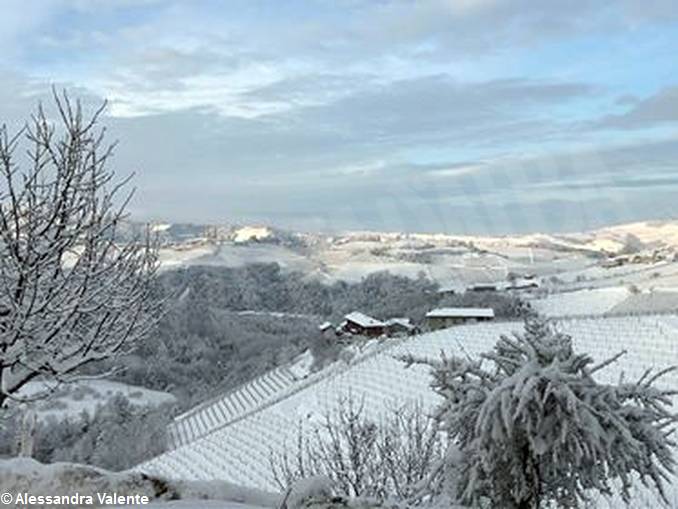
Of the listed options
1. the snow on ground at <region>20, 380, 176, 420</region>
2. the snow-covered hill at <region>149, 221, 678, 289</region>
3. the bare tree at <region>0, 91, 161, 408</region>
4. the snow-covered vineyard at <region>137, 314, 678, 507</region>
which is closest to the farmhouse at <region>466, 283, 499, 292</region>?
the snow-covered hill at <region>149, 221, 678, 289</region>

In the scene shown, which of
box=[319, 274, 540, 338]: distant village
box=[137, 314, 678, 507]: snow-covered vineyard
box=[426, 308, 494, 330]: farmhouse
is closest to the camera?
box=[137, 314, 678, 507]: snow-covered vineyard

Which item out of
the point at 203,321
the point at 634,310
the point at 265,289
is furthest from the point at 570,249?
the point at 265,289

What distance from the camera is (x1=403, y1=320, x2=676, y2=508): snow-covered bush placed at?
5.67m

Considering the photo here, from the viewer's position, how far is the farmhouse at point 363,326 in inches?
2522

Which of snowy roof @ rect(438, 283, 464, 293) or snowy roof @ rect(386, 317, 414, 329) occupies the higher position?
snowy roof @ rect(438, 283, 464, 293)

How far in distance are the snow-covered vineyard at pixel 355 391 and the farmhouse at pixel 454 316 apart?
1255 cm

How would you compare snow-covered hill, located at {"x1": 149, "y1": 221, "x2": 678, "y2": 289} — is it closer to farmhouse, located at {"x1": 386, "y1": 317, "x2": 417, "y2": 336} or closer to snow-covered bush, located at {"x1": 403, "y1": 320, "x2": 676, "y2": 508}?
farmhouse, located at {"x1": 386, "y1": 317, "x2": 417, "y2": 336}

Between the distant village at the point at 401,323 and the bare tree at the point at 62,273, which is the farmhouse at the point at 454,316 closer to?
the distant village at the point at 401,323

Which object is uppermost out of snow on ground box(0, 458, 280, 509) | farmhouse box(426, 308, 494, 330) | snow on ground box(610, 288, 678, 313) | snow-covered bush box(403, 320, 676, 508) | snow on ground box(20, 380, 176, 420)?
snow-covered bush box(403, 320, 676, 508)

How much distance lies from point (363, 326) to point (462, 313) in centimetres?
839

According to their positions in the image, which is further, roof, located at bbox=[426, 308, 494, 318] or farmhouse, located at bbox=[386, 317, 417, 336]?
farmhouse, located at bbox=[386, 317, 417, 336]

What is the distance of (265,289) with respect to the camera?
315 feet

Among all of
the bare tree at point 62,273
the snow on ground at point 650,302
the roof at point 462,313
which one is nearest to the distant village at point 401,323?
the roof at point 462,313

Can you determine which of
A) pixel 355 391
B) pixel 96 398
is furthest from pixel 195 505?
pixel 96 398
